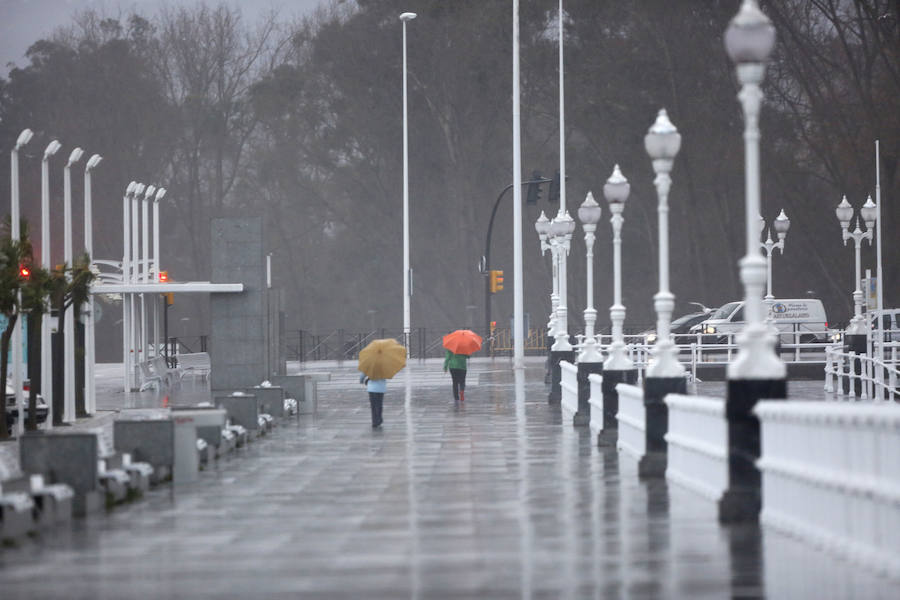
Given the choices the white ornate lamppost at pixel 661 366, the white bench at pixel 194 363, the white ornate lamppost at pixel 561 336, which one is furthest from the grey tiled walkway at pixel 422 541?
the white bench at pixel 194 363

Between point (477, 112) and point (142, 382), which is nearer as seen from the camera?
point (142, 382)

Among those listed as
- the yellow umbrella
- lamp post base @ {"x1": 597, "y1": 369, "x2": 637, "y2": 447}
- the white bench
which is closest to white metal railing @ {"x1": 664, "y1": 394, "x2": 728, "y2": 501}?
lamp post base @ {"x1": 597, "y1": 369, "x2": 637, "y2": 447}

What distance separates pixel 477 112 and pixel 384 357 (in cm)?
5379

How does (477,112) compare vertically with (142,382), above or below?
above

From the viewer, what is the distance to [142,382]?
41062mm

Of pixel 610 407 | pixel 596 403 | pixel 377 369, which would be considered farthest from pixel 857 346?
pixel 610 407

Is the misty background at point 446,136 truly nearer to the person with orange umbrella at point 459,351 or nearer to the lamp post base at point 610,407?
the person with orange umbrella at point 459,351

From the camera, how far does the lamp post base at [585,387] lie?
81.1 ft

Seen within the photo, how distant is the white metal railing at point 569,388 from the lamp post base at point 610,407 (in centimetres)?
458

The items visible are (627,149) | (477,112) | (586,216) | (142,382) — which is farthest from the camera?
(477,112)

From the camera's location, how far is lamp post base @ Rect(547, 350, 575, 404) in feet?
103

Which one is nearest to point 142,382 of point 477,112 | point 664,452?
point 664,452

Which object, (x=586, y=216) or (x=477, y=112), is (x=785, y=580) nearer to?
(x=586, y=216)

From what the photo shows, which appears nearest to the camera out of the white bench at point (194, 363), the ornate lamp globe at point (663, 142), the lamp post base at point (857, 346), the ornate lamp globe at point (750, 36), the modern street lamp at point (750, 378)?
the modern street lamp at point (750, 378)
